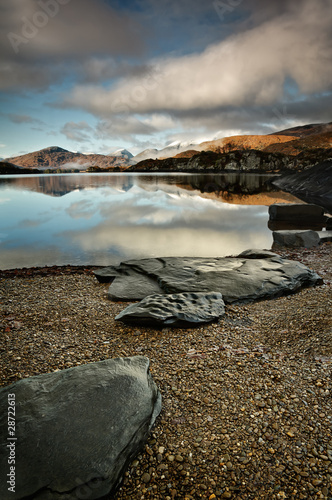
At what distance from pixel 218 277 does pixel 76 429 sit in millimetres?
6341

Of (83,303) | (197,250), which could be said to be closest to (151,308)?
(83,303)

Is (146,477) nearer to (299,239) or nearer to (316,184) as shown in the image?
(299,239)

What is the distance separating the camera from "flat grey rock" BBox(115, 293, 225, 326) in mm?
6258

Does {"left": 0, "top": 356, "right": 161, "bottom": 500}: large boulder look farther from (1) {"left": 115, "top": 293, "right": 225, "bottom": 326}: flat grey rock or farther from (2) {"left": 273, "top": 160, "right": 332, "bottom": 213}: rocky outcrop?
(2) {"left": 273, "top": 160, "right": 332, "bottom": 213}: rocky outcrop

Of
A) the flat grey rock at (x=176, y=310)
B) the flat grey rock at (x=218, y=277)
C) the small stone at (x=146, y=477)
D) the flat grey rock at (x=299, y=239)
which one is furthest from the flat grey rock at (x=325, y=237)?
the small stone at (x=146, y=477)

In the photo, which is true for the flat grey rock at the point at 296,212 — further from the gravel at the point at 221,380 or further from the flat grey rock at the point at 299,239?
the gravel at the point at 221,380

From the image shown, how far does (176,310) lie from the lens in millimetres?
6531

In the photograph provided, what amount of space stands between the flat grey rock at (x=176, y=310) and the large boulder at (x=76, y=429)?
2.31m

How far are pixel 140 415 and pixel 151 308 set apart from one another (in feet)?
10.9

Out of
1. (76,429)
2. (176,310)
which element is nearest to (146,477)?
(76,429)

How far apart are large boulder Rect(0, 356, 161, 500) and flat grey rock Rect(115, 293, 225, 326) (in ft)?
7.58

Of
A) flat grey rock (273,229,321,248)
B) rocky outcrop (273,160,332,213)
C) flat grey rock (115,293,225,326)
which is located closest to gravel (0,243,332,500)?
flat grey rock (115,293,225,326)

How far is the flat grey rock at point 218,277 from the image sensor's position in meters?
7.99

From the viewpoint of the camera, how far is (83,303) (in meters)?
7.84
